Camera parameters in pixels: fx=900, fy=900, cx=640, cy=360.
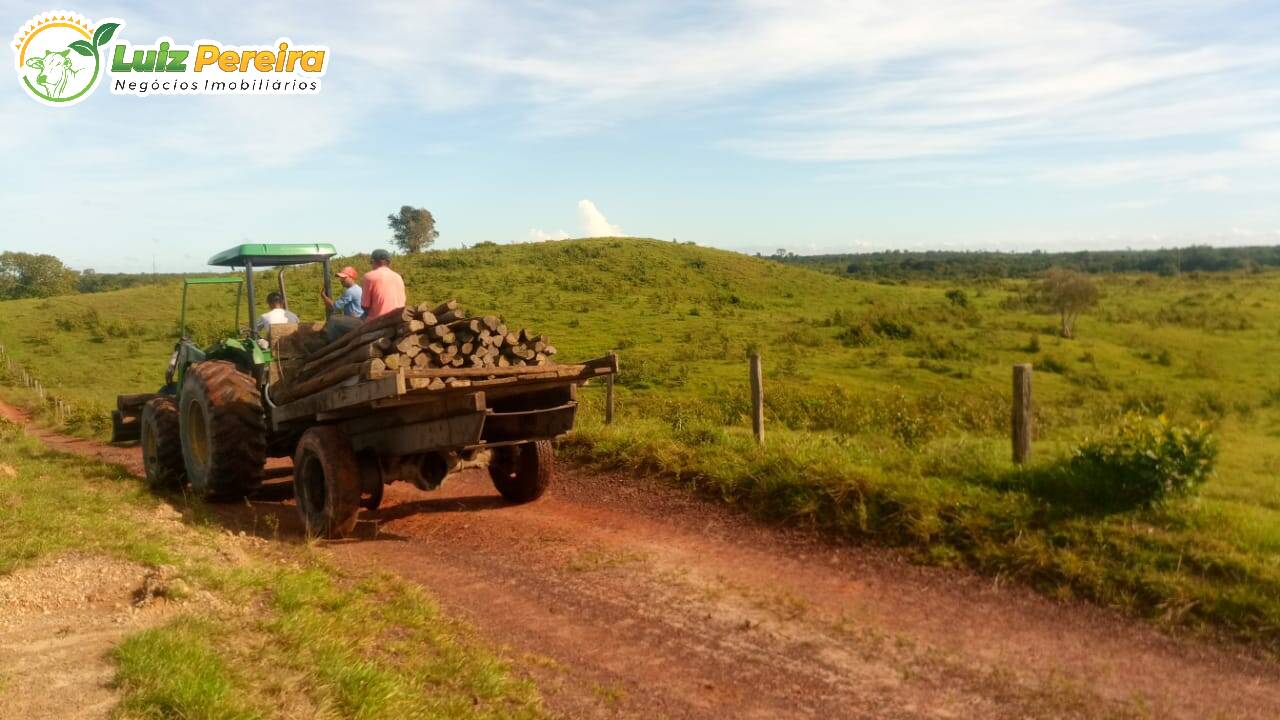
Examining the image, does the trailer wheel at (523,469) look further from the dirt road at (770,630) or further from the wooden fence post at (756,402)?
the wooden fence post at (756,402)

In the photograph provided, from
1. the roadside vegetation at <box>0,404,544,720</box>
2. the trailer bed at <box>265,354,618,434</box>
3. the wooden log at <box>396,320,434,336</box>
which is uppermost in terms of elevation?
the wooden log at <box>396,320,434,336</box>

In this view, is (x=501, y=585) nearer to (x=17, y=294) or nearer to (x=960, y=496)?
(x=960, y=496)

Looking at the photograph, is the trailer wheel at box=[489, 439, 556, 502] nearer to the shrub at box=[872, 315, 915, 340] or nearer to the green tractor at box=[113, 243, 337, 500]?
the green tractor at box=[113, 243, 337, 500]

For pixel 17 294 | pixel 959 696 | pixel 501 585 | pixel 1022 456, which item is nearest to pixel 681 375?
pixel 1022 456

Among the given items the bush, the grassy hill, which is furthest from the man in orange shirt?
the bush

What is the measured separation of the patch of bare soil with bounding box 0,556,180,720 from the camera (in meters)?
3.57

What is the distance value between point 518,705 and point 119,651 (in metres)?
1.83

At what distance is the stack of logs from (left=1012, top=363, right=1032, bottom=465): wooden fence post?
4.32 m

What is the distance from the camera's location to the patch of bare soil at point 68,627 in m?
3.57

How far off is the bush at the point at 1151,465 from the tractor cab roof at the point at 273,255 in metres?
Answer: 7.75

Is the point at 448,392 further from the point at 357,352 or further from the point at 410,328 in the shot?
the point at 357,352

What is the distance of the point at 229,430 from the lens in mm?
8539

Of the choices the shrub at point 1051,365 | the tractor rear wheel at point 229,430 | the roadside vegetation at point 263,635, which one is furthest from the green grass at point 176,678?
the shrub at point 1051,365

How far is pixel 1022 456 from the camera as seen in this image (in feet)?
26.9
